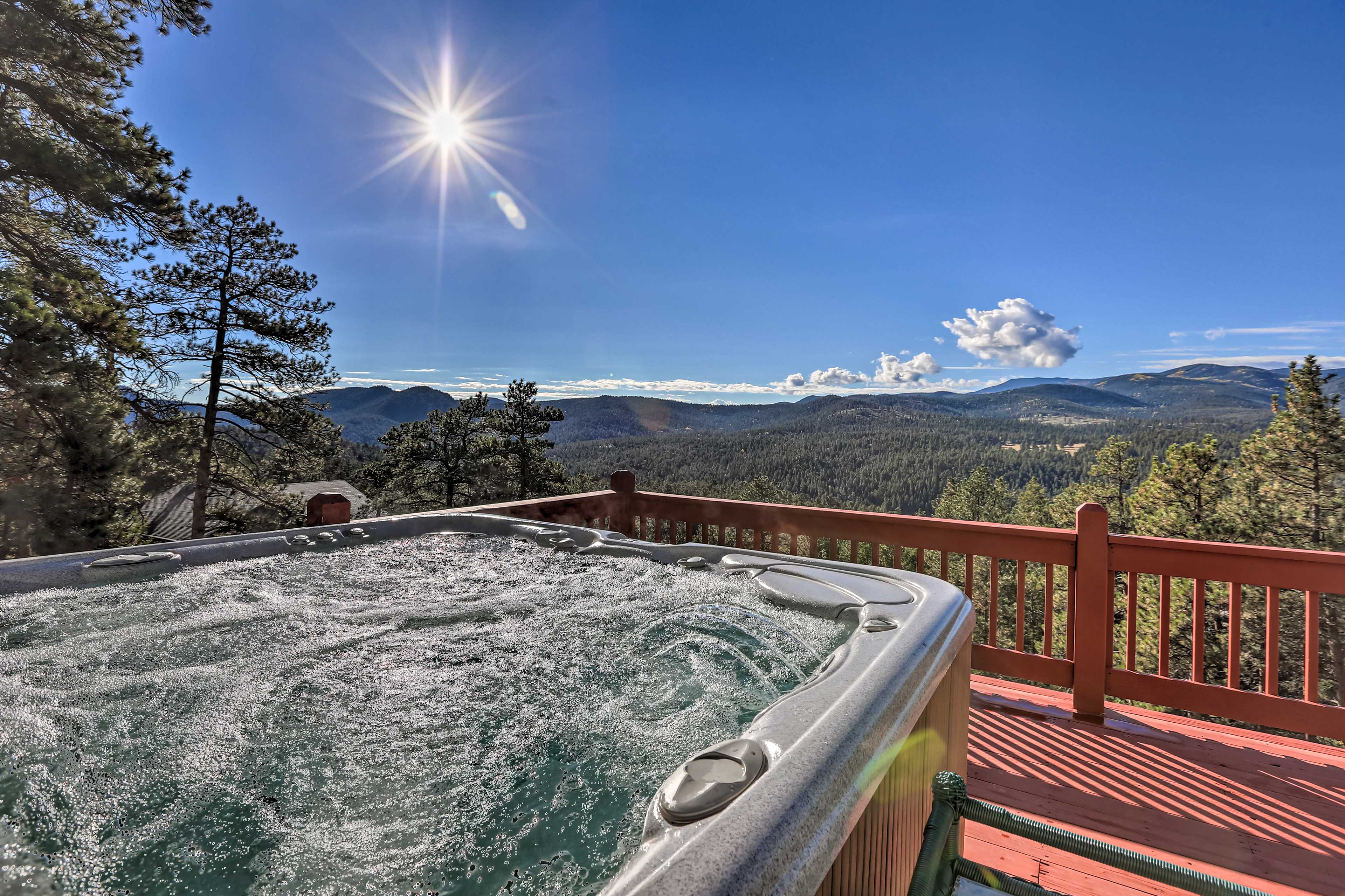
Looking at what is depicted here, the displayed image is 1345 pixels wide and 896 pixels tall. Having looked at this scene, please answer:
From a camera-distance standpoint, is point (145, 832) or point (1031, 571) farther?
point (1031, 571)

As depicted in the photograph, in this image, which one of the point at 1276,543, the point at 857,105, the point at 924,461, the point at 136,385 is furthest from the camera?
the point at 924,461

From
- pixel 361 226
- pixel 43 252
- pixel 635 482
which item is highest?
pixel 361 226

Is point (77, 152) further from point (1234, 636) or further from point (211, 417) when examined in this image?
point (1234, 636)

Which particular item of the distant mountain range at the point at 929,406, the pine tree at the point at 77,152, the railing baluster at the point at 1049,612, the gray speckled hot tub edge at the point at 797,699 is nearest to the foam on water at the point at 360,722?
the gray speckled hot tub edge at the point at 797,699

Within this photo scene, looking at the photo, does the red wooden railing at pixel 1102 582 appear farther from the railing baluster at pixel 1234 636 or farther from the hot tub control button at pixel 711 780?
the hot tub control button at pixel 711 780

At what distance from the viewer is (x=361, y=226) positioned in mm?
10375

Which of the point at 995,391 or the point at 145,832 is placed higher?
the point at 995,391

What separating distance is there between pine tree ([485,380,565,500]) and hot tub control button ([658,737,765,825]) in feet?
60.0

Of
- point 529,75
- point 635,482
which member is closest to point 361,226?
point 529,75

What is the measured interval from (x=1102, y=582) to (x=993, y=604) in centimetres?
44

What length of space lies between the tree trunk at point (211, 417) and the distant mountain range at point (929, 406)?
1387 cm

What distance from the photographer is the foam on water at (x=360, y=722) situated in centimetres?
74

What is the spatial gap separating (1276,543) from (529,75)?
15744 mm

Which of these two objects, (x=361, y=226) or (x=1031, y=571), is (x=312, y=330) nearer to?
(x=361, y=226)
